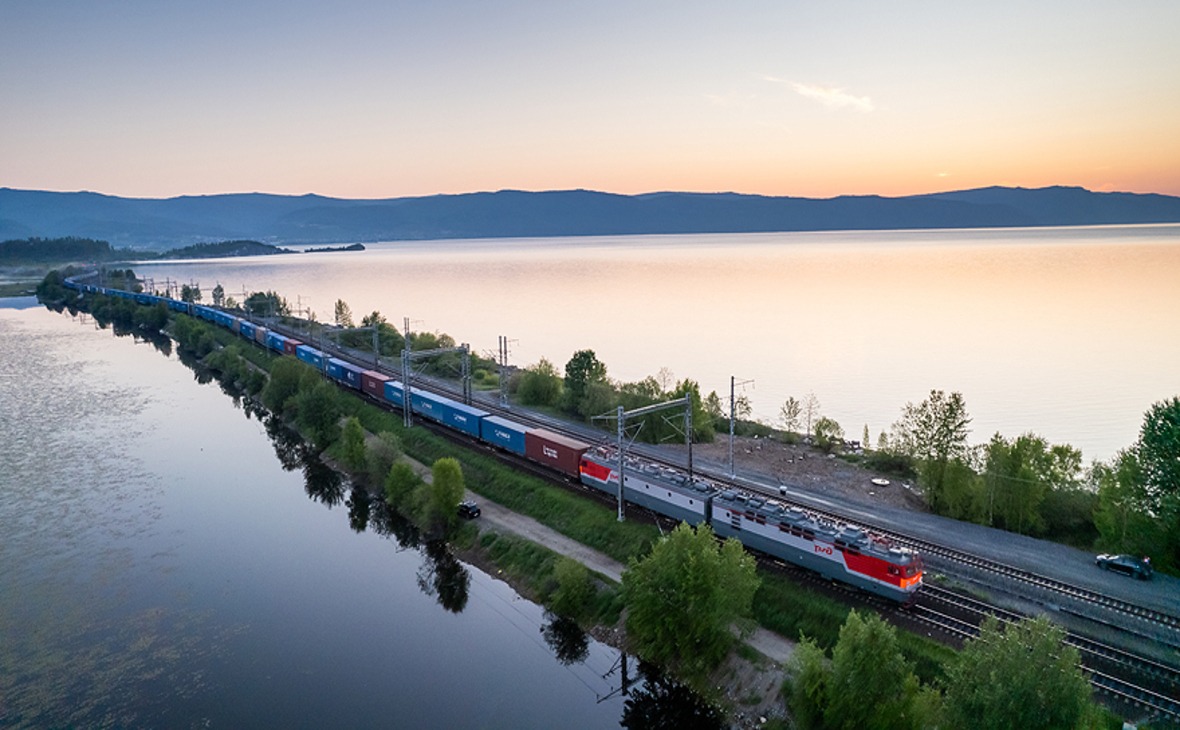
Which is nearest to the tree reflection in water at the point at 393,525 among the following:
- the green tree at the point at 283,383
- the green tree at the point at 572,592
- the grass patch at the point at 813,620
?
the green tree at the point at 572,592

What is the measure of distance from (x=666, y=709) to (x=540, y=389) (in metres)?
45.2

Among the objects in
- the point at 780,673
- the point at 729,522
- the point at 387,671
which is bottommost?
the point at 387,671

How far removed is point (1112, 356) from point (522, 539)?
99.5 m

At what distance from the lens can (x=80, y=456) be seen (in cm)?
6388

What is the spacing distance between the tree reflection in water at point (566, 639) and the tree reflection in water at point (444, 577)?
618 cm

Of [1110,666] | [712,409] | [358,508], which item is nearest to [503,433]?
[358,508]

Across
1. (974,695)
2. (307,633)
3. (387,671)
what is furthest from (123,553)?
(974,695)

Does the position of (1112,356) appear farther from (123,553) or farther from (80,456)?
(80,456)

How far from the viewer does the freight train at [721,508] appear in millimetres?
31812

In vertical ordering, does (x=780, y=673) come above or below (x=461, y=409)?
below

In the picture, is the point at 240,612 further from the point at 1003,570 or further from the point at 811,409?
the point at 811,409

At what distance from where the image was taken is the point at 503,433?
56.5 m

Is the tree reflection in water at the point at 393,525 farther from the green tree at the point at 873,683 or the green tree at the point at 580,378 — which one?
the green tree at the point at 873,683

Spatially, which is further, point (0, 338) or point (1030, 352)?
point (0, 338)
